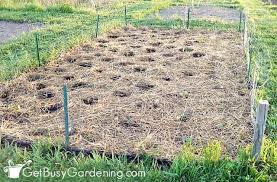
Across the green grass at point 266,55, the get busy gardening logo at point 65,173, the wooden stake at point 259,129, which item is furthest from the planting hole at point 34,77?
the wooden stake at point 259,129

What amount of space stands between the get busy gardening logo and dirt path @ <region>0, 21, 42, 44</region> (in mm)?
5053

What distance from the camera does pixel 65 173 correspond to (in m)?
3.13

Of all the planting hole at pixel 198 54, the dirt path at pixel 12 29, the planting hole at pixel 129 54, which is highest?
the dirt path at pixel 12 29

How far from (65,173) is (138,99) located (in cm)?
164

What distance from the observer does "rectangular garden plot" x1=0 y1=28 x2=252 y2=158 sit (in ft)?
12.2

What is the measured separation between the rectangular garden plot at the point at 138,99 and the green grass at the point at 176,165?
221mm

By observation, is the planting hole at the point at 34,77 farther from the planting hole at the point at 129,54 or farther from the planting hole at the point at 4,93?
the planting hole at the point at 129,54

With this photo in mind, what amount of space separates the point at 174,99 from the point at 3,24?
6.28m

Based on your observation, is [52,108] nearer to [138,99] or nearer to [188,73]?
[138,99]

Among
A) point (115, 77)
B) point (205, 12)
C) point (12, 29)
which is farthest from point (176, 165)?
point (205, 12)

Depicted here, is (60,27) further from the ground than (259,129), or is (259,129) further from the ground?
(60,27)

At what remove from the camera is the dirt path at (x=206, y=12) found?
34.9 ft

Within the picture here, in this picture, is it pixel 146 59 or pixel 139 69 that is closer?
pixel 139 69

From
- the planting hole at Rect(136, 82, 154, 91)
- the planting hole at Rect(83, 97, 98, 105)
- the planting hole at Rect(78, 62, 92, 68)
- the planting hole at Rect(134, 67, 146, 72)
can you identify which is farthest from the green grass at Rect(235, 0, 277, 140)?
the planting hole at Rect(78, 62, 92, 68)
